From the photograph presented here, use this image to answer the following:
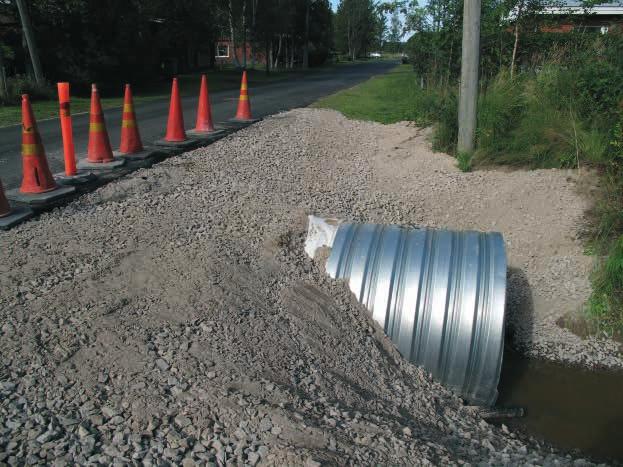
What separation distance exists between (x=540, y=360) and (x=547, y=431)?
1.01 metres

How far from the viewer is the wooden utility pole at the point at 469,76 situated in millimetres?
8125

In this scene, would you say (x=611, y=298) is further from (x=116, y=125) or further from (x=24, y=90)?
(x=24, y=90)

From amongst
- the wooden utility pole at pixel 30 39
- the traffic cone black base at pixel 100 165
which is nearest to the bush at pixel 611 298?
Result: the traffic cone black base at pixel 100 165

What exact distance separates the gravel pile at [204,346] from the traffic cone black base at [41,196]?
0.23 meters

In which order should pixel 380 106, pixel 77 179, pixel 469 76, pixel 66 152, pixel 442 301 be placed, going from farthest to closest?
pixel 380 106 → pixel 469 76 → pixel 66 152 → pixel 77 179 → pixel 442 301

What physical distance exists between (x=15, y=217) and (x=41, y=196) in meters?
0.51

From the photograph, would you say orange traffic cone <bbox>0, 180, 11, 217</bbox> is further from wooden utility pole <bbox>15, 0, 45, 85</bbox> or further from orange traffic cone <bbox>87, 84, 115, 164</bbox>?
wooden utility pole <bbox>15, 0, 45, 85</bbox>

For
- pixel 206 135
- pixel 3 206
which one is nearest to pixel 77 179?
pixel 3 206

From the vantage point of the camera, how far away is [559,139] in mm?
7605

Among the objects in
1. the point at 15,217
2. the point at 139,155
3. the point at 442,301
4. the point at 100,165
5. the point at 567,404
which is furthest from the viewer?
the point at 139,155

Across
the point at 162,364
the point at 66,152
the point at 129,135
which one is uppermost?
the point at 129,135

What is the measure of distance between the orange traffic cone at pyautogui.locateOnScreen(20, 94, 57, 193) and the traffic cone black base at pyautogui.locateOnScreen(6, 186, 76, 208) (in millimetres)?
57

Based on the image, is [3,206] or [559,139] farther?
[559,139]

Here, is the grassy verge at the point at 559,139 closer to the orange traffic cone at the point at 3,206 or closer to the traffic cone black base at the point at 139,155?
the traffic cone black base at the point at 139,155
